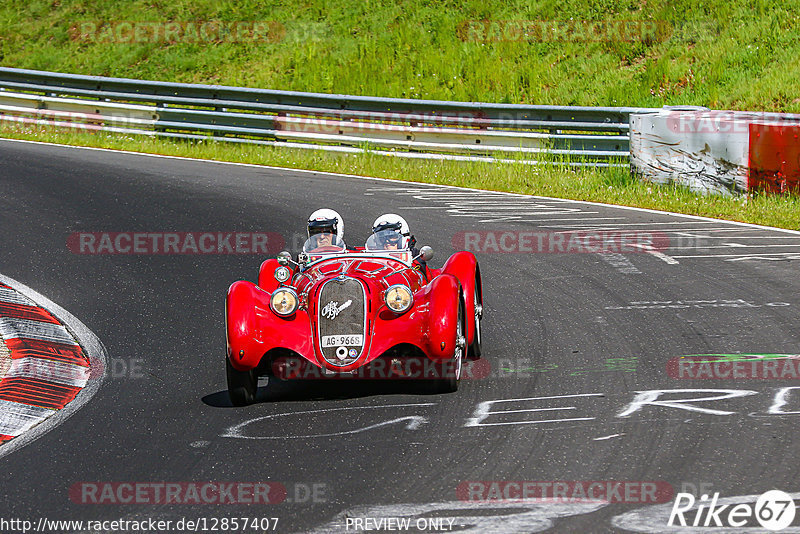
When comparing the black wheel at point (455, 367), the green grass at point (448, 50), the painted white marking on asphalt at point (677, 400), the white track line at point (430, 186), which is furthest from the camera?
the green grass at point (448, 50)

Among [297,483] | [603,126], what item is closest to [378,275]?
[297,483]

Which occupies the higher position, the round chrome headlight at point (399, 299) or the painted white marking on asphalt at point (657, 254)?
the painted white marking on asphalt at point (657, 254)

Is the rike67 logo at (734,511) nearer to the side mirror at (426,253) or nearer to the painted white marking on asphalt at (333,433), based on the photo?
the painted white marking on asphalt at (333,433)

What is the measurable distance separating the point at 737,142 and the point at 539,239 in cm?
355

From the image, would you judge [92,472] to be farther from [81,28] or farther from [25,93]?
[81,28]

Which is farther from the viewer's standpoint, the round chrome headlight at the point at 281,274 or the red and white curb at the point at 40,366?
the round chrome headlight at the point at 281,274

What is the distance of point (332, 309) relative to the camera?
22.5 ft

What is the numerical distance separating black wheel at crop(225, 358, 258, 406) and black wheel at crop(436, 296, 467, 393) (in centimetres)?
124

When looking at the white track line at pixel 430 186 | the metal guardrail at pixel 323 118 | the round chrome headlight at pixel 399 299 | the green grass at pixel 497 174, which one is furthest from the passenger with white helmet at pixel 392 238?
the metal guardrail at pixel 323 118

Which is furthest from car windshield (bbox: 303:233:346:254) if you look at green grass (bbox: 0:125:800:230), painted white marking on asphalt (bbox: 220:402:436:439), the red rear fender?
green grass (bbox: 0:125:800:230)

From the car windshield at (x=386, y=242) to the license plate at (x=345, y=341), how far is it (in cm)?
120

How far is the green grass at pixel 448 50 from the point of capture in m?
20.9

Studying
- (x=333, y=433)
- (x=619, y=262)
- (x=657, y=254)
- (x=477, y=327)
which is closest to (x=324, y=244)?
(x=477, y=327)

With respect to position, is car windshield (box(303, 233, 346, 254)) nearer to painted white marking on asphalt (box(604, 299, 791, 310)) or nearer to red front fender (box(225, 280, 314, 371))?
red front fender (box(225, 280, 314, 371))
